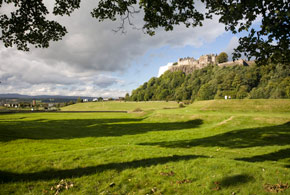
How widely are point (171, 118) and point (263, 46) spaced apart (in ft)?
110

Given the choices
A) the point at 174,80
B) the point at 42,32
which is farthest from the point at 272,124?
the point at 174,80

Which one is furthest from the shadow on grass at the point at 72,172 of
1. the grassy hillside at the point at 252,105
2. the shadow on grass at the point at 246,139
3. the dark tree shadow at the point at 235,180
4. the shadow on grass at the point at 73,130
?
the grassy hillside at the point at 252,105

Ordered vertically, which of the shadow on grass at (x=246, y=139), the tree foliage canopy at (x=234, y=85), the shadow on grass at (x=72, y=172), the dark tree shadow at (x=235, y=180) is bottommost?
the shadow on grass at (x=246, y=139)

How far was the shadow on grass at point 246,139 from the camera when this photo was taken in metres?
18.3

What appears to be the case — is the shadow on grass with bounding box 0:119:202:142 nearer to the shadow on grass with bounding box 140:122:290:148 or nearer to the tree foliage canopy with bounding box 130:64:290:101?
the shadow on grass with bounding box 140:122:290:148

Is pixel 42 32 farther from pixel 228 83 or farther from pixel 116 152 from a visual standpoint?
pixel 228 83

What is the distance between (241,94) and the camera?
97.9 m

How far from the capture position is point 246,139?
20.4 m

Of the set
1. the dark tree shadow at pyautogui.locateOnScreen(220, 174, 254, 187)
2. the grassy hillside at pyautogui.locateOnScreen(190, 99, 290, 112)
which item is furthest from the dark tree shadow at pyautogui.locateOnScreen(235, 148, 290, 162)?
the grassy hillside at pyautogui.locateOnScreen(190, 99, 290, 112)

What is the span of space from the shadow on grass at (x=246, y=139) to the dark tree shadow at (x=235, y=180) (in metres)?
10.5

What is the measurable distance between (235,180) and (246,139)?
50.6 feet

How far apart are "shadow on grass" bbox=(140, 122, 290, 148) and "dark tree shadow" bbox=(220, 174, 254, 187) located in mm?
10487

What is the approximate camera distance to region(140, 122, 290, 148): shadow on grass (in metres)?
18.3

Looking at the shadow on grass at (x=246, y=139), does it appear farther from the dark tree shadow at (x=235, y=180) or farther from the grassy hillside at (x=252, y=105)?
the grassy hillside at (x=252, y=105)
